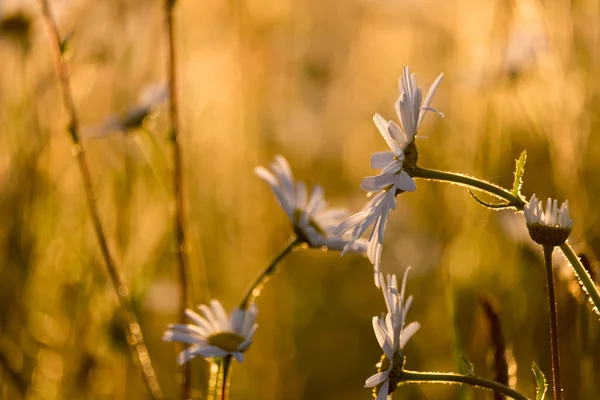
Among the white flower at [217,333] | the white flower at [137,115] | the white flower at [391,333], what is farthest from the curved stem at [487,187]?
the white flower at [137,115]

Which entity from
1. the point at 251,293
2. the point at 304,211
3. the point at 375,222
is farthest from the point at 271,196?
the point at 375,222

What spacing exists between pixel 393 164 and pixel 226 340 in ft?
1.06

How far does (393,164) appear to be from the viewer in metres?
0.76

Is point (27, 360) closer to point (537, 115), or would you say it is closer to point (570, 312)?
point (570, 312)

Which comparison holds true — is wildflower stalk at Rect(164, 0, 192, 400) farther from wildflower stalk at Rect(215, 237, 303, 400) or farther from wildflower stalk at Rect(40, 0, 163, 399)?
wildflower stalk at Rect(215, 237, 303, 400)

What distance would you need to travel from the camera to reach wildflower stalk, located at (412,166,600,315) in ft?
2.34

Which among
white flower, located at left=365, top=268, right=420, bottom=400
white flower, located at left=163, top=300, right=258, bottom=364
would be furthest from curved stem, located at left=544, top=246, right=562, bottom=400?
white flower, located at left=163, top=300, right=258, bottom=364

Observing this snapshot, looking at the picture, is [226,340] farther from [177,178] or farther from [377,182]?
[177,178]

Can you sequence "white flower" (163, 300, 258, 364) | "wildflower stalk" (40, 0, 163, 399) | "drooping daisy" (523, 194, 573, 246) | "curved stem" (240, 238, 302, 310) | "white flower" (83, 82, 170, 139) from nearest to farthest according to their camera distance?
1. "drooping daisy" (523, 194, 573, 246)
2. "white flower" (163, 300, 258, 364)
3. "curved stem" (240, 238, 302, 310)
4. "wildflower stalk" (40, 0, 163, 399)
5. "white flower" (83, 82, 170, 139)

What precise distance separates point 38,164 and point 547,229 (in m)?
1.55

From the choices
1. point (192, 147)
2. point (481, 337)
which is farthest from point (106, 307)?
point (192, 147)

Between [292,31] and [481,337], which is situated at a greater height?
[292,31]

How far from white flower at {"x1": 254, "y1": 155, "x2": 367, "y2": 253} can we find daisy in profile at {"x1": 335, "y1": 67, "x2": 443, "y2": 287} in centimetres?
26

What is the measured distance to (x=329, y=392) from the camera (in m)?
2.19
